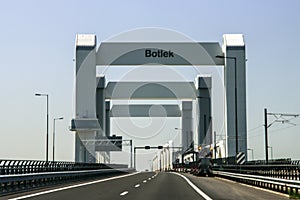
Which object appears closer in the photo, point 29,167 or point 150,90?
point 29,167

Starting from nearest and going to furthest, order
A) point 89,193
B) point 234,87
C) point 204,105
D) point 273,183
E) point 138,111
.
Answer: point 89,193 < point 273,183 < point 234,87 < point 204,105 < point 138,111

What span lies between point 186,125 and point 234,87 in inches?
1822

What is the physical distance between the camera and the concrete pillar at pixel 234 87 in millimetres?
60250

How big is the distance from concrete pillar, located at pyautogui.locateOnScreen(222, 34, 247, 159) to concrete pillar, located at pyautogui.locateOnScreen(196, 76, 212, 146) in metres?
14.6

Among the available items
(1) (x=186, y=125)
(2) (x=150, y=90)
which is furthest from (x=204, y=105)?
(1) (x=186, y=125)

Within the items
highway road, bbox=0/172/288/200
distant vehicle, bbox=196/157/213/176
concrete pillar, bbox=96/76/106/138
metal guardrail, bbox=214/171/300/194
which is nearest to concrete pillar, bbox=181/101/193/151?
concrete pillar, bbox=96/76/106/138

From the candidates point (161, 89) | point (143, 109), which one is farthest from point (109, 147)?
point (161, 89)

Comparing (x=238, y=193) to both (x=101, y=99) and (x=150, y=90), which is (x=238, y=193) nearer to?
(x=101, y=99)

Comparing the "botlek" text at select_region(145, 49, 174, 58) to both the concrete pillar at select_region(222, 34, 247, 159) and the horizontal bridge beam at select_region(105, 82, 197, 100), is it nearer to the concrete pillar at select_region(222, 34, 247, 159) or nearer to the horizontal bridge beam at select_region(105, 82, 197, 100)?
the concrete pillar at select_region(222, 34, 247, 159)

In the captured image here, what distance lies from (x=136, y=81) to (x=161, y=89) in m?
3.28

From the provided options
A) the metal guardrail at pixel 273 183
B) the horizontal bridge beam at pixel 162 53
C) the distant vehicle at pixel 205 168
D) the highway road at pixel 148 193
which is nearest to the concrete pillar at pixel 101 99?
the horizontal bridge beam at pixel 162 53

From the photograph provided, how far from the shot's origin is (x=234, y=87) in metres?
61.0

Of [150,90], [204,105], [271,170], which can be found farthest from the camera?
[204,105]

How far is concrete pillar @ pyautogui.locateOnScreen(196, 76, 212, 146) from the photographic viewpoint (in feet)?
256
